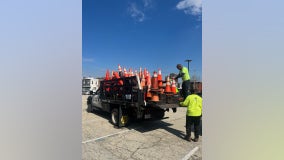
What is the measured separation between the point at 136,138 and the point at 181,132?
93cm

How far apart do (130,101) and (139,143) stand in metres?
1.02

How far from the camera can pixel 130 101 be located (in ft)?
12.3

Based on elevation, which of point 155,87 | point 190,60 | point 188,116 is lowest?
point 188,116

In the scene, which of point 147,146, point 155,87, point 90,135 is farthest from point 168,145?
point 90,135

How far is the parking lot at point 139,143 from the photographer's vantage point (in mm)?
2498

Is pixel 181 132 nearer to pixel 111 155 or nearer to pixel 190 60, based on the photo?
pixel 111 155

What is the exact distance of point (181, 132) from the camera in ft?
11.5

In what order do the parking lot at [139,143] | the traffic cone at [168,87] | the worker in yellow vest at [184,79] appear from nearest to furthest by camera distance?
the parking lot at [139,143] < the worker in yellow vest at [184,79] < the traffic cone at [168,87]

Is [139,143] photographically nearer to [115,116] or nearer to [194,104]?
[194,104]

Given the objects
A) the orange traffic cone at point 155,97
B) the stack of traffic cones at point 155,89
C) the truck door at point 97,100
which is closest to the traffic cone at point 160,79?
the stack of traffic cones at point 155,89

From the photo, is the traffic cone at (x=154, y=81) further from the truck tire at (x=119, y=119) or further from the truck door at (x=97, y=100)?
the truck door at (x=97, y=100)

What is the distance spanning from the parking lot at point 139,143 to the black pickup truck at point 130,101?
288mm

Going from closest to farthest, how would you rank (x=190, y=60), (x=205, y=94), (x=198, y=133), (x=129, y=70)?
(x=205, y=94) → (x=190, y=60) → (x=198, y=133) → (x=129, y=70)

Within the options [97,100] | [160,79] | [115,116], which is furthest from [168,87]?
[97,100]
